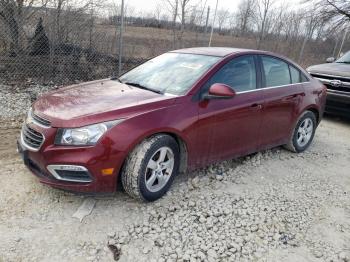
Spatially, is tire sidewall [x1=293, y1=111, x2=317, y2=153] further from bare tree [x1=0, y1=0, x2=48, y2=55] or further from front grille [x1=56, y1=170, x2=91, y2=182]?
bare tree [x1=0, y1=0, x2=48, y2=55]

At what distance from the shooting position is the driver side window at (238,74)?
3965mm

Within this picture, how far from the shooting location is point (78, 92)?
3.79m

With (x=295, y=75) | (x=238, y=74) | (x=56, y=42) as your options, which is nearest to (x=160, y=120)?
(x=238, y=74)

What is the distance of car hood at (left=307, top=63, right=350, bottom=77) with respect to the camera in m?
7.29

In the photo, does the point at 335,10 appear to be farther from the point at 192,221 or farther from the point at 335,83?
the point at 192,221

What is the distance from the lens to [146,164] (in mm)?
3264

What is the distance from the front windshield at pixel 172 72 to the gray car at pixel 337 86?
4.34 m

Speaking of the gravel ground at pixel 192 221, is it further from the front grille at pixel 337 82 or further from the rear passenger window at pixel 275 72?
the front grille at pixel 337 82

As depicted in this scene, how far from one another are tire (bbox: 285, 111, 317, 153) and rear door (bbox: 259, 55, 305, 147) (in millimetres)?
233

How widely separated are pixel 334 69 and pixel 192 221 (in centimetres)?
592

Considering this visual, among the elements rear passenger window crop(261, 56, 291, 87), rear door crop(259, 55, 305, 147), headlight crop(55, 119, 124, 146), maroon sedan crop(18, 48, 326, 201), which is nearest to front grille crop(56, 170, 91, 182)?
maroon sedan crop(18, 48, 326, 201)

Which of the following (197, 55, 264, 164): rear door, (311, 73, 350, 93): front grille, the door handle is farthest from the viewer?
(311, 73, 350, 93): front grille

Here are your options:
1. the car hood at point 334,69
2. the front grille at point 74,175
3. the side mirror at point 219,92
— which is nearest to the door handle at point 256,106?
the side mirror at point 219,92

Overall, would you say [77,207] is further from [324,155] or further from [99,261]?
[324,155]
